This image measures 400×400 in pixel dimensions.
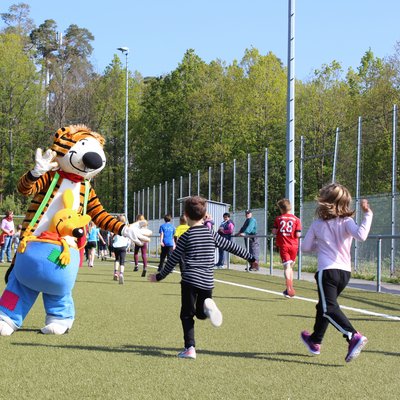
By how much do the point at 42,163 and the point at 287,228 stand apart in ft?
21.6

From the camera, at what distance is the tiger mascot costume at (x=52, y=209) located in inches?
328

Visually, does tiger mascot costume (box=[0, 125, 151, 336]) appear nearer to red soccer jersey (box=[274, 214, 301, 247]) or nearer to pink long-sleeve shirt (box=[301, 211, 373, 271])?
pink long-sleeve shirt (box=[301, 211, 373, 271])

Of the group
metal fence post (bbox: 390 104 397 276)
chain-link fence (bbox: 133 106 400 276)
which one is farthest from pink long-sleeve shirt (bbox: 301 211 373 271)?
metal fence post (bbox: 390 104 397 276)

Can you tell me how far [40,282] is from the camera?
26.8 feet

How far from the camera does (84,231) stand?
27.8 feet

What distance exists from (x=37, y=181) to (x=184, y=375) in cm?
335

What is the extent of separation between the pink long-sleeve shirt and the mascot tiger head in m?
2.77

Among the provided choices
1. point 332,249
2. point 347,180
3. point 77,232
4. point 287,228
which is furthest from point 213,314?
point 347,180

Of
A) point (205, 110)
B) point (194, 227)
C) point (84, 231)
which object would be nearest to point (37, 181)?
point (84, 231)

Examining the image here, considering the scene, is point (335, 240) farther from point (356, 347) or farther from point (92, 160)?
point (92, 160)

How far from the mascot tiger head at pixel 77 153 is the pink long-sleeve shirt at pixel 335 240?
2770 millimetres

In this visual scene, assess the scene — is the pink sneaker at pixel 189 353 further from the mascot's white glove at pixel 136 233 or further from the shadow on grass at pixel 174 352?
the mascot's white glove at pixel 136 233

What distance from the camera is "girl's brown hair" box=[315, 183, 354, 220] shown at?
7.13 metres

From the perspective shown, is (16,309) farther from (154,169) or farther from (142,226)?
(154,169)
